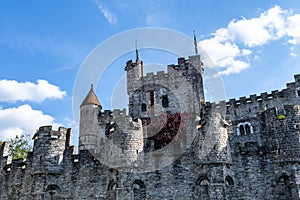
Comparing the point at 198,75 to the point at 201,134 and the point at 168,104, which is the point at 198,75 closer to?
the point at 168,104

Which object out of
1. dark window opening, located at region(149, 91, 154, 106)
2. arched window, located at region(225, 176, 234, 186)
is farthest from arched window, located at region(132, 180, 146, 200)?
dark window opening, located at region(149, 91, 154, 106)

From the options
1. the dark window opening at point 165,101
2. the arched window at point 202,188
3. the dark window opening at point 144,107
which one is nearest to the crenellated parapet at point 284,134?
the arched window at point 202,188

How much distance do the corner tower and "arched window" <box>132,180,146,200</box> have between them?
18.9 metres

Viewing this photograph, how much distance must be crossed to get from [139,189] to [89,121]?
21.5 metres

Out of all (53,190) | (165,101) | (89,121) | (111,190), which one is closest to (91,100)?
(89,121)

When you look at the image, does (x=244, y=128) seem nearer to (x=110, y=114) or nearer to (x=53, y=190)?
(x=110, y=114)

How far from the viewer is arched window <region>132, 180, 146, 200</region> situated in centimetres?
2017

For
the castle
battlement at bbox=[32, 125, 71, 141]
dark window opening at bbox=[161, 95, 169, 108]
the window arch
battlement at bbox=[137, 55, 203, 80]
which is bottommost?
the castle

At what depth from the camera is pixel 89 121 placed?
40719mm

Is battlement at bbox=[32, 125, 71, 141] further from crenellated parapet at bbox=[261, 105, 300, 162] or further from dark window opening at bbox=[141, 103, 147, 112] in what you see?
dark window opening at bbox=[141, 103, 147, 112]

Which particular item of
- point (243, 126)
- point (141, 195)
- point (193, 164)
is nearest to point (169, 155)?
point (193, 164)

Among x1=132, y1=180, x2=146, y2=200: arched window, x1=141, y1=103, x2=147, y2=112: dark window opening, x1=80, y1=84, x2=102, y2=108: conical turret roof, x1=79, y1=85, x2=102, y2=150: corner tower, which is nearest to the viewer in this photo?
x1=132, y1=180, x2=146, y2=200: arched window

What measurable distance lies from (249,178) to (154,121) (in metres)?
12.5

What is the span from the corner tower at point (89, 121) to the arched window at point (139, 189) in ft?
61.9
